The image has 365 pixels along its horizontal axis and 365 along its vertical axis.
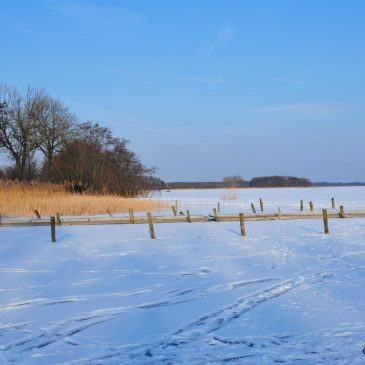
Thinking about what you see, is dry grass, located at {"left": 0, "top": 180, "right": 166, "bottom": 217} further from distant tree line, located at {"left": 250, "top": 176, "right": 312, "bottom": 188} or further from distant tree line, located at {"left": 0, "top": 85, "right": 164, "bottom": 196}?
distant tree line, located at {"left": 250, "top": 176, "right": 312, "bottom": 188}

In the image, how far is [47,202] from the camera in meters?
22.9

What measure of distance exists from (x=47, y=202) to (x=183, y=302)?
690 inches

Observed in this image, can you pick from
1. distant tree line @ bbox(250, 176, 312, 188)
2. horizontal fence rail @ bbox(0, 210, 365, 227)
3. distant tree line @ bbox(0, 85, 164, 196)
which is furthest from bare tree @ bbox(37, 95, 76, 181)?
distant tree line @ bbox(250, 176, 312, 188)

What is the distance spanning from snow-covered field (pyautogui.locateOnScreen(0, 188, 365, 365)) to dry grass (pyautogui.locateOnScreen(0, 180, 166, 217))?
924 centimetres

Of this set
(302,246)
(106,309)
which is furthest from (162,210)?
(106,309)

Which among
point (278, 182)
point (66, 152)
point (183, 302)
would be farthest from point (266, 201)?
point (278, 182)

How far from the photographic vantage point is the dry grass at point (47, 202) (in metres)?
22.0

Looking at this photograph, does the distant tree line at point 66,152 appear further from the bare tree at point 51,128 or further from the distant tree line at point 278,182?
the distant tree line at point 278,182

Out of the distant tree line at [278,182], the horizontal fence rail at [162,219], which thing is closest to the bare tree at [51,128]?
the horizontal fence rail at [162,219]

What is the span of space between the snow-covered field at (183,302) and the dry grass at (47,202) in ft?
30.3

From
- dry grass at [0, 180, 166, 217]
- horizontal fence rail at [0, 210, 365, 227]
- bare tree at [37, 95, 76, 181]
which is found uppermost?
bare tree at [37, 95, 76, 181]

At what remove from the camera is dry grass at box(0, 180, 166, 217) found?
2200 centimetres

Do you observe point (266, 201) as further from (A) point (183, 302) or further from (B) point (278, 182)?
(B) point (278, 182)

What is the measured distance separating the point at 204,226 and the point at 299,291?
34.8ft
